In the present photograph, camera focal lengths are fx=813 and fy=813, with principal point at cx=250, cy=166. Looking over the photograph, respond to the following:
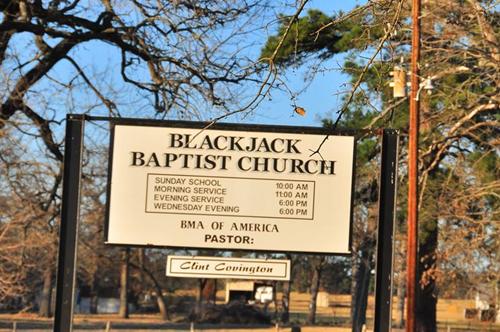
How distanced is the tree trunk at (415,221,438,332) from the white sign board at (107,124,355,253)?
18.5m

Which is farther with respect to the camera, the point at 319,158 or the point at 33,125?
the point at 33,125

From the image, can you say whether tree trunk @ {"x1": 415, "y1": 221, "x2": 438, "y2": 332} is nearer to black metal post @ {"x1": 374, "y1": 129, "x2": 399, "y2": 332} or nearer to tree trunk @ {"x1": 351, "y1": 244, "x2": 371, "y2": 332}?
tree trunk @ {"x1": 351, "y1": 244, "x2": 371, "y2": 332}

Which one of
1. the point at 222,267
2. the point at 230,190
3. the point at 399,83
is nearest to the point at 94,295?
the point at 399,83

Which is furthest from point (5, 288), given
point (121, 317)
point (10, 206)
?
point (121, 317)

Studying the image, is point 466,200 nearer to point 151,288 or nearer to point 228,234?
point 228,234

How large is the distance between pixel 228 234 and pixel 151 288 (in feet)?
251

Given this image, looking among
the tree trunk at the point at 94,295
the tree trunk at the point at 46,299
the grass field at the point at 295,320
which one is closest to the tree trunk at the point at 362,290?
the grass field at the point at 295,320

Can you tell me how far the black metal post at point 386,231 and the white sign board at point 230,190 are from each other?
0.37m

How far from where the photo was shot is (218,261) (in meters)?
8.91

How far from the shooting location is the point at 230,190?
A: 887 centimetres

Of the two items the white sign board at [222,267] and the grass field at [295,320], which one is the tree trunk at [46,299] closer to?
the grass field at [295,320]

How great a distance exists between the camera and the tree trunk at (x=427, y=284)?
28.7 metres

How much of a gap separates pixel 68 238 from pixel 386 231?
3.41 meters

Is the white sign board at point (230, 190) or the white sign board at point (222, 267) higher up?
the white sign board at point (230, 190)
